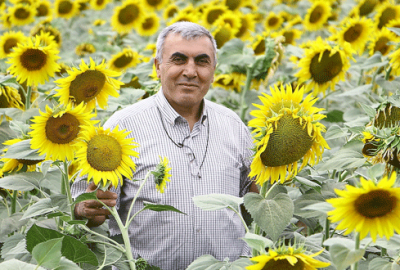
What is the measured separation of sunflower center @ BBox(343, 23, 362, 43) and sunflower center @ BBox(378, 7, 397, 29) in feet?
1.23

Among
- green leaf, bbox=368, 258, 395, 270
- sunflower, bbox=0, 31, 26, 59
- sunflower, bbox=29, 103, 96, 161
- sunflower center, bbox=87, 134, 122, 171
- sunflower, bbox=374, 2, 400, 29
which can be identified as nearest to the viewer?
green leaf, bbox=368, 258, 395, 270

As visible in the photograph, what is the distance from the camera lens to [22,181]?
5.66 ft

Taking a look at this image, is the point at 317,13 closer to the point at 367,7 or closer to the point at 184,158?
the point at 367,7

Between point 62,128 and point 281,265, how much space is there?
2.54 feet

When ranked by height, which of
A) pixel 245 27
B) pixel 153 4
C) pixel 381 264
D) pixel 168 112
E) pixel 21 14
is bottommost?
pixel 381 264

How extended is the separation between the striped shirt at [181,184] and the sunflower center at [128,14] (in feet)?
7.91

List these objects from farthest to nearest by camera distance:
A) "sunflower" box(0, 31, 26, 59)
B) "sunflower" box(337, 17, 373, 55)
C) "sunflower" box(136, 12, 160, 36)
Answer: "sunflower" box(136, 12, 160, 36), "sunflower" box(337, 17, 373, 55), "sunflower" box(0, 31, 26, 59)

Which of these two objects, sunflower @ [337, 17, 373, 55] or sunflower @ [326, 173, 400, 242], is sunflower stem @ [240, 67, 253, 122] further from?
sunflower @ [326, 173, 400, 242]

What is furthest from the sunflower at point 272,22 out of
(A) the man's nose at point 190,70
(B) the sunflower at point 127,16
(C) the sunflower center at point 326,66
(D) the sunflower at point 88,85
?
(D) the sunflower at point 88,85

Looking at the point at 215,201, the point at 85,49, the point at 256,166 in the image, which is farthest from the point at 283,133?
the point at 85,49

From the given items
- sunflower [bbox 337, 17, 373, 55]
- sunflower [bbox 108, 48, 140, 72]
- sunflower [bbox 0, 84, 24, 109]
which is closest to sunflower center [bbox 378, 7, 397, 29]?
sunflower [bbox 337, 17, 373, 55]

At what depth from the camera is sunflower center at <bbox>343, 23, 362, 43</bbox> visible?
3.31 meters

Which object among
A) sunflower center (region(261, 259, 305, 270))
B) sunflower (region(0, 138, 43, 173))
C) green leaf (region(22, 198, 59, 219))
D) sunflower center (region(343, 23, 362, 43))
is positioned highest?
sunflower center (region(343, 23, 362, 43))

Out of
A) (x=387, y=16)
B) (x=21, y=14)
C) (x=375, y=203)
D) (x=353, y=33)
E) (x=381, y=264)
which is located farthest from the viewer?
(x=21, y=14)
